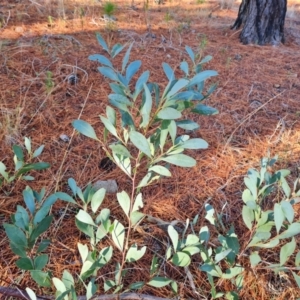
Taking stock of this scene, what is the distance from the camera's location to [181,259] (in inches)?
31.3

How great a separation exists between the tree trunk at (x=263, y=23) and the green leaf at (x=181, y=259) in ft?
8.88

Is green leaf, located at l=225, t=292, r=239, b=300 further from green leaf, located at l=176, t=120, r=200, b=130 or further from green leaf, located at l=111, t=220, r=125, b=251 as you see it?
green leaf, located at l=176, t=120, r=200, b=130

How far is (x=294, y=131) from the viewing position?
1772 millimetres

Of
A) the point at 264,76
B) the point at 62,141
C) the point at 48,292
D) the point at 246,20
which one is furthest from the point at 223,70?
the point at 48,292

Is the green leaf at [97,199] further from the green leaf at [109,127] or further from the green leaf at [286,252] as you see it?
the green leaf at [286,252]

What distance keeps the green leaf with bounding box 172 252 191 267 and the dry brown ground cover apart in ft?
0.68

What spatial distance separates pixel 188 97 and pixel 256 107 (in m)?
1.34

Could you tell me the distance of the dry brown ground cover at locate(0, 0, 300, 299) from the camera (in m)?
1.12

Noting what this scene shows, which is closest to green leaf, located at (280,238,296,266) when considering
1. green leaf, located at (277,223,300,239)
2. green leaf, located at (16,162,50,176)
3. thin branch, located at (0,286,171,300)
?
green leaf, located at (277,223,300,239)

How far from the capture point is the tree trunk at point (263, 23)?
10.1ft

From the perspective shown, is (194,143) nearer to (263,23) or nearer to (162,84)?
(162,84)

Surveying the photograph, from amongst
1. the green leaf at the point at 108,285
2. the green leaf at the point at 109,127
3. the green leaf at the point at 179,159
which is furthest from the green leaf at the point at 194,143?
the green leaf at the point at 108,285

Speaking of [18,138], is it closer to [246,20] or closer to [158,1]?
[246,20]

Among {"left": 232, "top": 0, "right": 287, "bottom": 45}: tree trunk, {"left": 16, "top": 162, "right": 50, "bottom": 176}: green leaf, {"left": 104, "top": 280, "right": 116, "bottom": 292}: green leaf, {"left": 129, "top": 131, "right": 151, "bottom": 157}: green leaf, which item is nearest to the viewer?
{"left": 129, "top": 131, "right": 151, "bottom": 157}: green leaf
